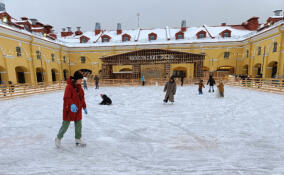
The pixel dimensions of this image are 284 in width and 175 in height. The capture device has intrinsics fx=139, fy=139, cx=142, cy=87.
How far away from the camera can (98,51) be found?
25.5m

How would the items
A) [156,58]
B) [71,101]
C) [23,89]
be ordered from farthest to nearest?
[156,58]
[23,89]
[71,101]

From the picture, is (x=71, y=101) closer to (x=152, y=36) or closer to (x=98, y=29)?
(x=152, y=36)

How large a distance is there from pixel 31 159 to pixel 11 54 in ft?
60.8

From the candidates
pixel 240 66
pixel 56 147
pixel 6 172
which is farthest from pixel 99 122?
pixel 240 66

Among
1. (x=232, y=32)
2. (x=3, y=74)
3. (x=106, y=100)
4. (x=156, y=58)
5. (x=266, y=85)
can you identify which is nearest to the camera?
(x=106, y=100)

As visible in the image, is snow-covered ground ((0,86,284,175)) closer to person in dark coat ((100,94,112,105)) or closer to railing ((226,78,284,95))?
person in dark coat ((100,94,112,105))

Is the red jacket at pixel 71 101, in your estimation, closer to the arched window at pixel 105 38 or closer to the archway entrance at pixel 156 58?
the archway entrance at pixel 156 58

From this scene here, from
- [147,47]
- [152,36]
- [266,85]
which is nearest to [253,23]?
[152,36]

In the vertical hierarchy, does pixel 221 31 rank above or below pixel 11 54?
above

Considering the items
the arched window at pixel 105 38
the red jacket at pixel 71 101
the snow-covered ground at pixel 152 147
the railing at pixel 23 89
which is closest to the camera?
the snow-covered ground at pixel 152 147

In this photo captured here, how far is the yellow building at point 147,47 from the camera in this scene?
17.5 meters

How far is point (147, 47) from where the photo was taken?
24.5 m

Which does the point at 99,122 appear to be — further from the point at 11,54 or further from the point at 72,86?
the point at 11,54

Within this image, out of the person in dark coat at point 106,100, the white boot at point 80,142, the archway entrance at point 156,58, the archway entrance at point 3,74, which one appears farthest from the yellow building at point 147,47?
the white boot at point 80,142
